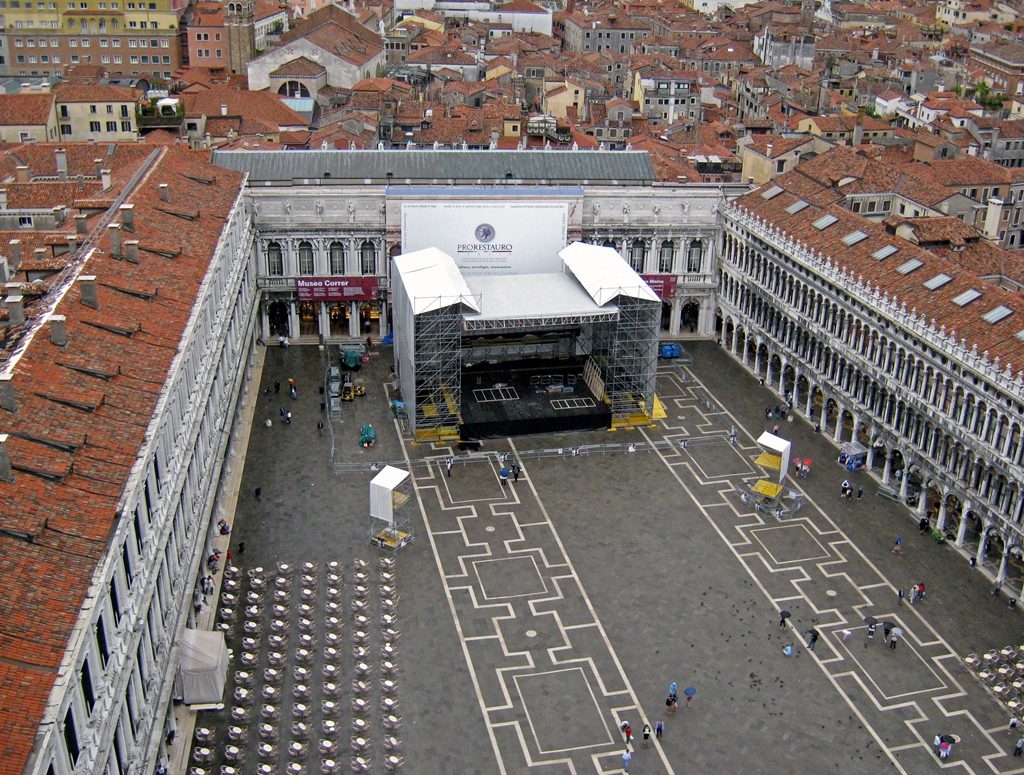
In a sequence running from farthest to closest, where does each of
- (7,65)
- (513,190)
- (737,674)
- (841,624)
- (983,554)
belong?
(7,65)
(513,190)
(983,554)
(841,624)
(737,674)

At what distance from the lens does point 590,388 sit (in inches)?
3730

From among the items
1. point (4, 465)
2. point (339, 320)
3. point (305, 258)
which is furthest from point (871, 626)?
point (305, 258)

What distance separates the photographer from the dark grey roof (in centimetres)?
10606

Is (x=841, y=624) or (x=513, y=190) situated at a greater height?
(x=513, y=190)

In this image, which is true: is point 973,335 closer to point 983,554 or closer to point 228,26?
point 983,554

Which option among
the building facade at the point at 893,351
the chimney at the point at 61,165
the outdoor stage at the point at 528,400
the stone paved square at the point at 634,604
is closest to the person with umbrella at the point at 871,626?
the stone paved square at the point at 634,604

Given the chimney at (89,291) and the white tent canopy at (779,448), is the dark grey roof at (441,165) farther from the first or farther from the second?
the chimney at (89,291)

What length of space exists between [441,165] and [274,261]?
18.2m

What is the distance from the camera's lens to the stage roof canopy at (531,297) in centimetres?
8944

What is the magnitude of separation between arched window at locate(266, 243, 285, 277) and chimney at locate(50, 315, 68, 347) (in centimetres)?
4903

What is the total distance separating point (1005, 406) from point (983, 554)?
10343 millimetres

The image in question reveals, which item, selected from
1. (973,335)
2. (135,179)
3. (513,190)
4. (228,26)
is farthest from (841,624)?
(228,26)

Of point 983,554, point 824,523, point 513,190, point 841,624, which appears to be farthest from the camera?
point 513,190

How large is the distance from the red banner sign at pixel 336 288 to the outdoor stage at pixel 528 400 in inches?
530
